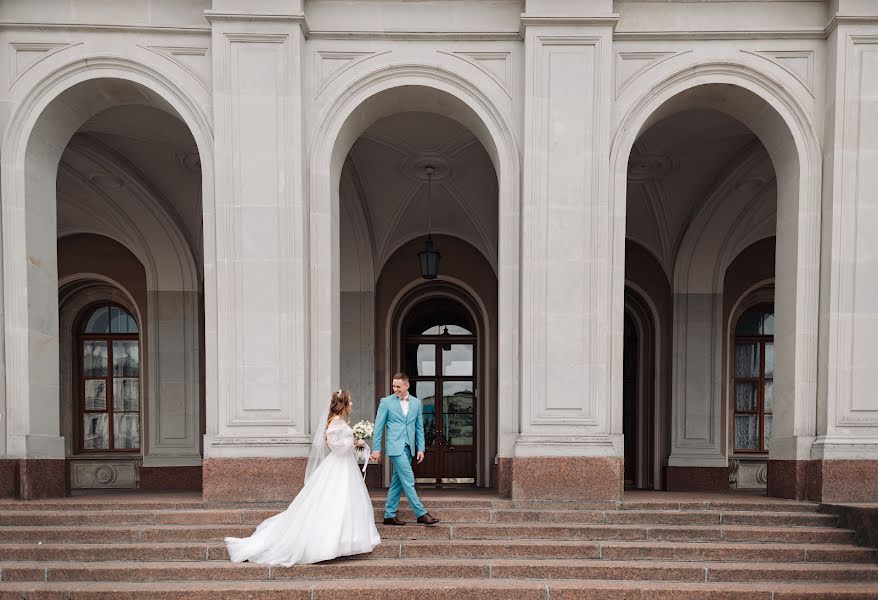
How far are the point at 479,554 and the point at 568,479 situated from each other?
1.50 metres

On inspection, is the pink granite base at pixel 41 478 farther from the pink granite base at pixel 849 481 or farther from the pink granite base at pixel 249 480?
the pink granite base at pixel 849 481

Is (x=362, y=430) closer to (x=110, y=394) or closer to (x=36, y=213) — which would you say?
(x=36, y=213)

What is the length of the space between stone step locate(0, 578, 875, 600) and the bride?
0.32 metres

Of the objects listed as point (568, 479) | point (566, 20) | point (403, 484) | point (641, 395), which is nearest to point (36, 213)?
point (403, 484)

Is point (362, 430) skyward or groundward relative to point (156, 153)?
groundward

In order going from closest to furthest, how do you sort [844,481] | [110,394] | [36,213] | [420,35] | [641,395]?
[844,481], [420,35], [36,213], [641,395], [110,394]

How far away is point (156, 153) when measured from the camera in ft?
35.5

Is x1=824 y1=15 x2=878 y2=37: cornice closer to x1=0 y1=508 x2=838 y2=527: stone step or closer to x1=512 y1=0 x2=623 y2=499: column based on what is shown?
x1=512 y1=0 x2=623 y2=499: column

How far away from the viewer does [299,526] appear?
6.35 meters

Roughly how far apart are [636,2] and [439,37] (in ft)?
8.11

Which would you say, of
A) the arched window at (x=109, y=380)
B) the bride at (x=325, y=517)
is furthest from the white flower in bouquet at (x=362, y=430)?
the arched window at (x=109, y=380)

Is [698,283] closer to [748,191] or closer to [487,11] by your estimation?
[748,191]

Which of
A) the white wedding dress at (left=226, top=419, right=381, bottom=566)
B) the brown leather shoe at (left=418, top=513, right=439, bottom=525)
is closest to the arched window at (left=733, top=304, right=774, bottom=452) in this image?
the brown leather shoe at (left=418, top=513, right=439, bottom=525)

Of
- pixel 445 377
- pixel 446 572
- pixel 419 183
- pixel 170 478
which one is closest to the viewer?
pixel 446 572
